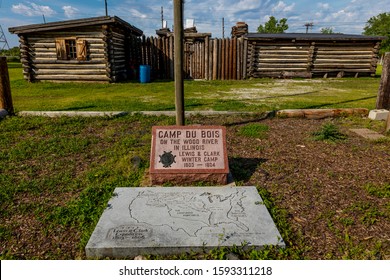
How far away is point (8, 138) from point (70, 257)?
168 inches

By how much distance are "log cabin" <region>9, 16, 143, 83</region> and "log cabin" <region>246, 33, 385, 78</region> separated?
7.91 metres

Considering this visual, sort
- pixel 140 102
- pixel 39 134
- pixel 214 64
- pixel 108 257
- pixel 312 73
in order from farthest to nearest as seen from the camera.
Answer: pixel 312 73, pixel 214 64, pixel 140 102, pixel 39 134, pixel 108 257

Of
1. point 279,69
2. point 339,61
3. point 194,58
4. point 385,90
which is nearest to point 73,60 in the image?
point 194,58

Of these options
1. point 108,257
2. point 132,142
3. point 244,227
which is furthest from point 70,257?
point 132,142

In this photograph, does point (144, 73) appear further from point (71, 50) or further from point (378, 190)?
point (378, 190)

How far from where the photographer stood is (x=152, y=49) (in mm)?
16656

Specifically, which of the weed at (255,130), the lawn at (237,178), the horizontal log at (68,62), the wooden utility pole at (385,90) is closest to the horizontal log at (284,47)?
the horizontal log at (68,62)

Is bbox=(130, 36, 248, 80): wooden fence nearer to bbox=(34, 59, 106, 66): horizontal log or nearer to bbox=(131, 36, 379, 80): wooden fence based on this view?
bbox=(131, 36, 379, 80): wooden fence

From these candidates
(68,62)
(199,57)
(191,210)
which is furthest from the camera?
(199,57)

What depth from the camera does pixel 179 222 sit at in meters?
2.80

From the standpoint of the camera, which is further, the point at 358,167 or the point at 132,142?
the point at 132,142

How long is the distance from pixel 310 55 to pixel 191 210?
17508 mm

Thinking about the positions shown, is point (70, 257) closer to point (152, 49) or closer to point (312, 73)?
point (152, 49)

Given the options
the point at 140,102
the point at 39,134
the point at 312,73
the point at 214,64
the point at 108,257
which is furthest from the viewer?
the point at 312,73
